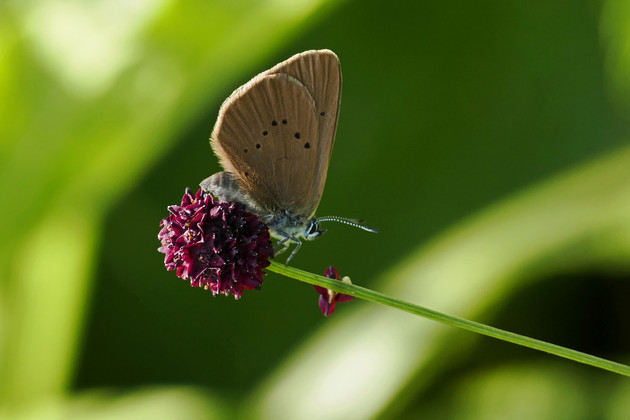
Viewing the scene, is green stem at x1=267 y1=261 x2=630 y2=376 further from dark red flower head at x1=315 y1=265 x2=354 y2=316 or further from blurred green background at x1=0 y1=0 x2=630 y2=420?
blurred green background at x1=0 y1=0 x2=630 y2=420

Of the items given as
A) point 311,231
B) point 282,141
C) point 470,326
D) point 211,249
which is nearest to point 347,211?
point 311,231

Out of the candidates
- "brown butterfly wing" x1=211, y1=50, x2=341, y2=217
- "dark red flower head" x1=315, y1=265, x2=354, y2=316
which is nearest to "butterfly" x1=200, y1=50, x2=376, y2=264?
"brown butterfly wing" x1=211, y1=50, x2=341, y2=217

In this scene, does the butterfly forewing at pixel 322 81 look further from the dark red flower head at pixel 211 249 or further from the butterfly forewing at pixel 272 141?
the dark red flower head at pixel 211 249

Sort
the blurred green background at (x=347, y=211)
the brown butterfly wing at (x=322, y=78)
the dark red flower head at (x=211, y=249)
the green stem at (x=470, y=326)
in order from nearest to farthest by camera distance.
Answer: the green stem at (x=470, y=326) < the dark red flower head at (x=211, y=249) < the brown butterfly wing at (x=322, y=78) < the blurred green background at (x=347, y=211)

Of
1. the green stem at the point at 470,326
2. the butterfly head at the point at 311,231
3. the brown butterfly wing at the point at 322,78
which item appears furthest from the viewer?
the butterfly head at the point at 311,231

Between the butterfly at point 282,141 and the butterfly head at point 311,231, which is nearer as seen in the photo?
the butterfly at point 282,141

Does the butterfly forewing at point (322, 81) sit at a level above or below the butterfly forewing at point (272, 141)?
above

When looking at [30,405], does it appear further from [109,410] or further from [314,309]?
[314,309]

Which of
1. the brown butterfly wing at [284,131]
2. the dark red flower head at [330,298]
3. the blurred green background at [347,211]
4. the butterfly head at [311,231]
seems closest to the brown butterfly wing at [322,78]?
the brown butterfly wing at [284,131]
